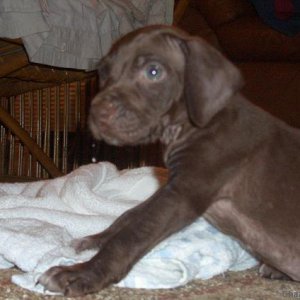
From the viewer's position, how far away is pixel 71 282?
50.2 inches

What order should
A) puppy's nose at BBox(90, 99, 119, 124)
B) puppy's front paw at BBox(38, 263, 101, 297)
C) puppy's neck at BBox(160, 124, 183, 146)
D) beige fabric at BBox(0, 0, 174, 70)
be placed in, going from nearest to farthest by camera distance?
puppy's front paw at BBox(38, 263, 101, 297), puppy's nose at BBox(90, 99, 119, 124), puppy's neck at BBox(160, 124, 183, 146), beige fabric at BBox(0, 0, 174, 70)

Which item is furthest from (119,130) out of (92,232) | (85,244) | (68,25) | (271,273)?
(68,25)

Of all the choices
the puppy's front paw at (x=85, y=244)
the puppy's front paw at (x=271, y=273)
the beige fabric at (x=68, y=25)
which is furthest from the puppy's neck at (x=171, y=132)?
the beige fabric at (x=68, y=25)

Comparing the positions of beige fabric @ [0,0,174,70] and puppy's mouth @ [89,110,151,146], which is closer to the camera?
puppy's mouth @ [89,110,151,146]

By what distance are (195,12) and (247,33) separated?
0.49 m

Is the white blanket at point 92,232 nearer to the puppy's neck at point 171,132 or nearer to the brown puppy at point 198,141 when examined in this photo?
the brown puppy at point 198,141

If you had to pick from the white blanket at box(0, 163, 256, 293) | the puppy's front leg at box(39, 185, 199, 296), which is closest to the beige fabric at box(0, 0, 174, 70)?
the white blanket at box(0, 163, 256, 293)

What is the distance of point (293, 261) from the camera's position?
4.99 ft

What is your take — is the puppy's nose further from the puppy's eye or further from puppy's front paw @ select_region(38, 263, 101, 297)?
puppy's front paw @ select_region(38, 263, 101, 297)

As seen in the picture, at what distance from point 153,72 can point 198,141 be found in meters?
0.19

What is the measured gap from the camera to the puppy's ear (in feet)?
4.77

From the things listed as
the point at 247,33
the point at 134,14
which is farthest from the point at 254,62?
the point at 134,14

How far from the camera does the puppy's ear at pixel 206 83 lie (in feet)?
4.77

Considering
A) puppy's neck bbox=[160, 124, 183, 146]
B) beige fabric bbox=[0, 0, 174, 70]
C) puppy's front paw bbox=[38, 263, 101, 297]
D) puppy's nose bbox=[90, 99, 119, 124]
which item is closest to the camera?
puppy's front paw bbox=[38, 263, 101, 297]
